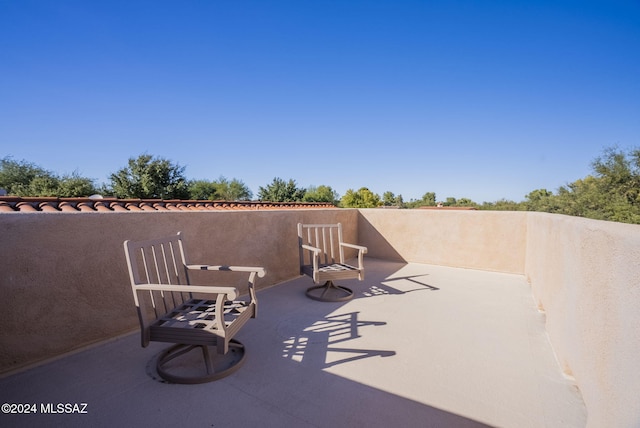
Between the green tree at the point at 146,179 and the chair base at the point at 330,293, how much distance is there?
20287mm

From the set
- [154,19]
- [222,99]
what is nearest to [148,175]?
[222,99]

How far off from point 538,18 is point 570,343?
11815mm

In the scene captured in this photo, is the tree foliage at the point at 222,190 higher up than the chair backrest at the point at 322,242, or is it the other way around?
the tree foliage at the point at 222,190

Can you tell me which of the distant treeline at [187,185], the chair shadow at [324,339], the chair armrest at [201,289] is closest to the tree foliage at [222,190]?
the distant treeline at [187,185]

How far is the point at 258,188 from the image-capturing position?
78.4 feet

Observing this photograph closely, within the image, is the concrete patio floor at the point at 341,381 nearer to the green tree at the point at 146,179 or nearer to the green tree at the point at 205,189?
the green tree at the point at 146,179

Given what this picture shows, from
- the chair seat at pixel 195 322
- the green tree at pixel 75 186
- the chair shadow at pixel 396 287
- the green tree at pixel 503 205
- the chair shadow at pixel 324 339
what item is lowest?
the chair shadow at pixel 396 287

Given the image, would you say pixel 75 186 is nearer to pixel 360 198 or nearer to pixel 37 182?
pixel 37 182

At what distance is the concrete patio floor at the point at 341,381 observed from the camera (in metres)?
1.37

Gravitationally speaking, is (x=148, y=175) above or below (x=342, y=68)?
below

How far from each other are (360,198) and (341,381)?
3106 centimetres

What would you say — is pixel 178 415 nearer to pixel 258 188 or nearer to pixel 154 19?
pixel 154 19

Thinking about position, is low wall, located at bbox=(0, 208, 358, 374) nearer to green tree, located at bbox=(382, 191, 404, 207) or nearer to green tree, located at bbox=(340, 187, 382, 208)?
green tree, located at bbox=(340, 187, 382, 208)

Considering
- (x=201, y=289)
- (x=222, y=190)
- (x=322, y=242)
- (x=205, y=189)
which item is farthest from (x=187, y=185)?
(x=201, y=289)
